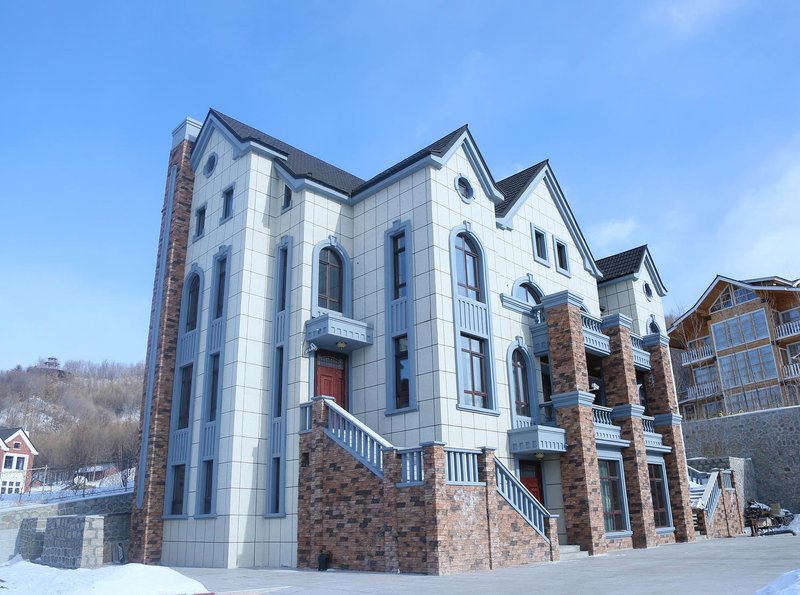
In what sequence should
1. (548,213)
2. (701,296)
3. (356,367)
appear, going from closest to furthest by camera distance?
1. (356,367)
2. (548,213)
3. (701,296)

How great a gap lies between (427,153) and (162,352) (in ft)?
33.2

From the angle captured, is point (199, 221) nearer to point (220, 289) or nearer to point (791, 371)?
point (220, 289)

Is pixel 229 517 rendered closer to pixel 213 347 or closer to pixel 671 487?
pixel 213 347

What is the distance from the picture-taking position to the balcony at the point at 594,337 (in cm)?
1937

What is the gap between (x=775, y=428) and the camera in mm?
29406

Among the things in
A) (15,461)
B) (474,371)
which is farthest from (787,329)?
(15,461)

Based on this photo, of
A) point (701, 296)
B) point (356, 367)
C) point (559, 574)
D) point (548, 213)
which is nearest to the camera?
point (559, 574)

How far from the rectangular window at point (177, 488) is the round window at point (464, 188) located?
1129 centimetres

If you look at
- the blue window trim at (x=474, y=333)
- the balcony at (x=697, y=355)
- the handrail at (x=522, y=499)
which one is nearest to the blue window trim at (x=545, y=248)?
the blue window trim at (x=474, y=333)

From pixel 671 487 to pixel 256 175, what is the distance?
681 inches

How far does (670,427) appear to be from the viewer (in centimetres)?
2217

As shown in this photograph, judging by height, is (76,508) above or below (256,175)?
below

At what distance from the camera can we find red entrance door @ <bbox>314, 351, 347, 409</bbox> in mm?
17172

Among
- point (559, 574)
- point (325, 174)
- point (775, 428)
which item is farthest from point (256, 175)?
point (775, 428)
